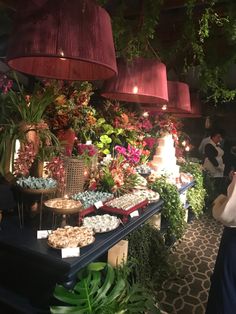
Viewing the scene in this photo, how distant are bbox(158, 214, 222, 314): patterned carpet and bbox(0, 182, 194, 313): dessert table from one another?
1286 millimetres

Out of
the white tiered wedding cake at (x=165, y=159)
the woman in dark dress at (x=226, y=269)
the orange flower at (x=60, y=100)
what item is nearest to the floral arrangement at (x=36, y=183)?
the orange flower at (x=60, y=100)

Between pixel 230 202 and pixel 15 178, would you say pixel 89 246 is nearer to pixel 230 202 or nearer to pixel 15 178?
pixel 15 178

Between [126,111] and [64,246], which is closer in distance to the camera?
[64,246]

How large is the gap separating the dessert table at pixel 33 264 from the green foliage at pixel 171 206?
126 cm

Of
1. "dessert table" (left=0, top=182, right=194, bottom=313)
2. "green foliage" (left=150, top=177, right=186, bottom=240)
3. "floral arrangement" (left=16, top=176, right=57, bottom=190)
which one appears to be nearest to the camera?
"dessert table" (left=0, top=182, right=194, bottom=313)

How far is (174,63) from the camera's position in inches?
124

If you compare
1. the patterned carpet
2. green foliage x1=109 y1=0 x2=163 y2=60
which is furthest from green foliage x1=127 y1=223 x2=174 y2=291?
green foliage x1=109 y1=0 x2=163 y2=60

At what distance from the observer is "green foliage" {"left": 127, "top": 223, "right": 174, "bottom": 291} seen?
2.68m

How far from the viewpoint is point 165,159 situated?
394cm

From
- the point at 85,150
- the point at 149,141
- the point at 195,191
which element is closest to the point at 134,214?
the point at 85,150

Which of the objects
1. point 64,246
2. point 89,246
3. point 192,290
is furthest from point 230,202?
point 192,290

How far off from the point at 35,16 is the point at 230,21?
1.48 meters

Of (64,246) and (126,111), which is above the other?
(126,111)

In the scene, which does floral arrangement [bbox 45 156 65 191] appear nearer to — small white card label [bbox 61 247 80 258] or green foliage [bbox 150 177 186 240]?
small white card label [bbox 61 247 80 258]
